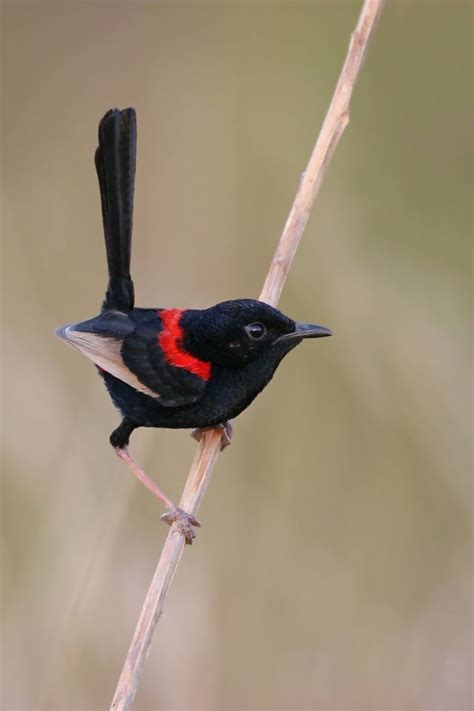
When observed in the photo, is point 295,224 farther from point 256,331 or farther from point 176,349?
point 176,349

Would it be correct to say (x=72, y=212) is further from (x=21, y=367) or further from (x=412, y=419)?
(x=412, y=419)

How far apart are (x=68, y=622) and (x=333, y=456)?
4.68 ft

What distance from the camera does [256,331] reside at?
3363 millimetres

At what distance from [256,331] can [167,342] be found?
0.45m

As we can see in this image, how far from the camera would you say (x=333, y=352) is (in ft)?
14.1

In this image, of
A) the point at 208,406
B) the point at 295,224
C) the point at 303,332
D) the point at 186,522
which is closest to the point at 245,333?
the point at 303,332

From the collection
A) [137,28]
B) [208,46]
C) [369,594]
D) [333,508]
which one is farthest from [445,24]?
[369,594]

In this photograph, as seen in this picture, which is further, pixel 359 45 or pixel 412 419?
pixel 412 419

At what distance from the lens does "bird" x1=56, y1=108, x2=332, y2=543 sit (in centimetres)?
339

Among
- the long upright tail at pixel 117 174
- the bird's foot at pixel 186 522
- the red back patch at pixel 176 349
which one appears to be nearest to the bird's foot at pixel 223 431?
the red back patch at pixel 176 349

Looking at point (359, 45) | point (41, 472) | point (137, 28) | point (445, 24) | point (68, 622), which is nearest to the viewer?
point (359, 45)

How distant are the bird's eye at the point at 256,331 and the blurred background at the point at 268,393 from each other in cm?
95

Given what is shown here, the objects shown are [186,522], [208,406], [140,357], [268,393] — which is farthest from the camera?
[268,393]

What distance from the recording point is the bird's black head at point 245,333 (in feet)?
10.9
